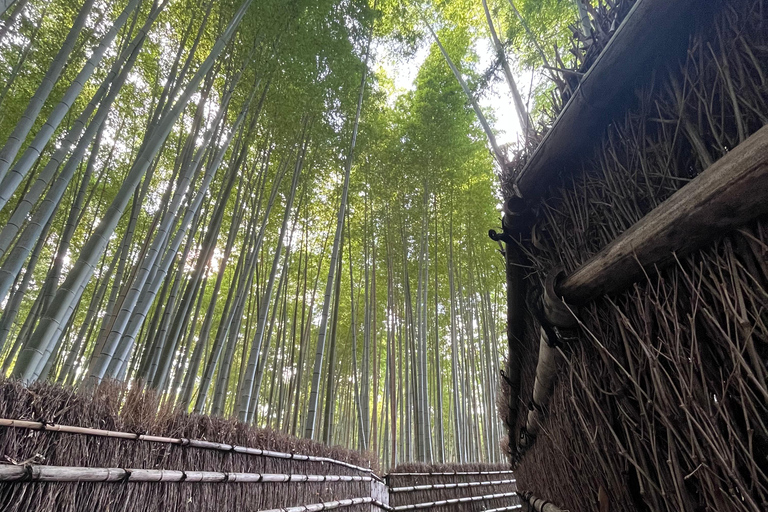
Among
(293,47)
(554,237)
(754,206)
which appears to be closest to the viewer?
(754,206)

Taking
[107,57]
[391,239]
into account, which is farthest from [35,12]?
[391,239]

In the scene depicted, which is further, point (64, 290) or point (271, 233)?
point (271, 233)

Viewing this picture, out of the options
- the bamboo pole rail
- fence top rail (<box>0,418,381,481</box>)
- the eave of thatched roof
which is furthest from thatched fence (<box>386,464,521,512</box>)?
the eave of thatched roof

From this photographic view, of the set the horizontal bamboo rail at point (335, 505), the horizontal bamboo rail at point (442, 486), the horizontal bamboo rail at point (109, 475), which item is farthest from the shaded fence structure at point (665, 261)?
the horizontal bamboo rail at point (442, 486)

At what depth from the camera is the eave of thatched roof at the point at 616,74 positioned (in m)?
0.72

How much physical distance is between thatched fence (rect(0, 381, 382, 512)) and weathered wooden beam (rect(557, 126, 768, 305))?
157cm

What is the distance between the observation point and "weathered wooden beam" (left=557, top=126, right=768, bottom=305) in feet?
1.82

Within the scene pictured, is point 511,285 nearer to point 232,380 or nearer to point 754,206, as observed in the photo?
point 754,206

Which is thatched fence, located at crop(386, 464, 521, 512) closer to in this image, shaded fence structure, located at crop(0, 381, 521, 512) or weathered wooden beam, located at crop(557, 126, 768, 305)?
shaded fence structure, located at crop(0, 381, 521, 512)

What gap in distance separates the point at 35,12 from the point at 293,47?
3007 millimetres

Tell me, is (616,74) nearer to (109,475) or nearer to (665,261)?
(665,261)

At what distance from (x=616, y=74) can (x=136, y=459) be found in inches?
75.4

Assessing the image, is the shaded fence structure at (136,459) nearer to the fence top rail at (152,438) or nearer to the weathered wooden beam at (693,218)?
the fence top rail at (152,438)

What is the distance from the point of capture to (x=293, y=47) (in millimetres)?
4133
